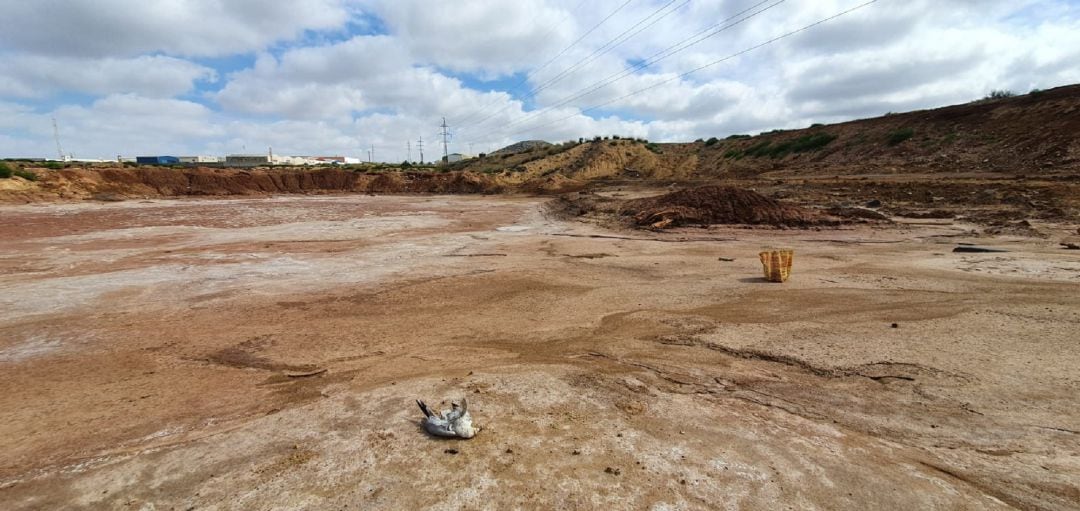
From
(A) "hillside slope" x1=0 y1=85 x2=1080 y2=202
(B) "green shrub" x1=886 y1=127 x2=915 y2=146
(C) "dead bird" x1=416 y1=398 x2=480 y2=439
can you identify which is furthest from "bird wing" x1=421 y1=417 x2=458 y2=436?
(B) "green shrub" x1=886 y1=127 x2=915 y2=146

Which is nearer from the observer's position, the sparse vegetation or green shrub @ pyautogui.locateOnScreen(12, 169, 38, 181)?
green shrub @ pyautogui.locateOnScreen(12, 169, 38, 181)

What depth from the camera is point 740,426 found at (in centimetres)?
394

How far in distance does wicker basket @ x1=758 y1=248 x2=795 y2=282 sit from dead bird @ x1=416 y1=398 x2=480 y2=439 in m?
6.76

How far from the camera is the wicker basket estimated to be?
862cm

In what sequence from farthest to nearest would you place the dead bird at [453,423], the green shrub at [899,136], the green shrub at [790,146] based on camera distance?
the green shrub at [790,146] → the green shrub at [899,136] → the dead bird at [453,423]

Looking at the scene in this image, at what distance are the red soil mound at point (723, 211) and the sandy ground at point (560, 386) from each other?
5497 mm

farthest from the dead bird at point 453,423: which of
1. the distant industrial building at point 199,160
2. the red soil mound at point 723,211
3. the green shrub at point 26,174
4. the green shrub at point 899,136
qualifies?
the distant industrial building at point 199,160

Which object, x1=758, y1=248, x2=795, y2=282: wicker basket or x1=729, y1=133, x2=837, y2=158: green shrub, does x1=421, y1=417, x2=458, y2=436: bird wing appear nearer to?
x1=758, y1=248, x2=795, y2=282: wicker basket

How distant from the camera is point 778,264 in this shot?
28.3 feet

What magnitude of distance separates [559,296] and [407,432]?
4.89 meters

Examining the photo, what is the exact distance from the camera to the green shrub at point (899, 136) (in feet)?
95.6

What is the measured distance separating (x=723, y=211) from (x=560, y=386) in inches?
560

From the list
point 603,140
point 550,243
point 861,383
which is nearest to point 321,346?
point 861,383

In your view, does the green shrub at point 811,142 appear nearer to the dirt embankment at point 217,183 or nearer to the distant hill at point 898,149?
the distant hill at point 898,149
